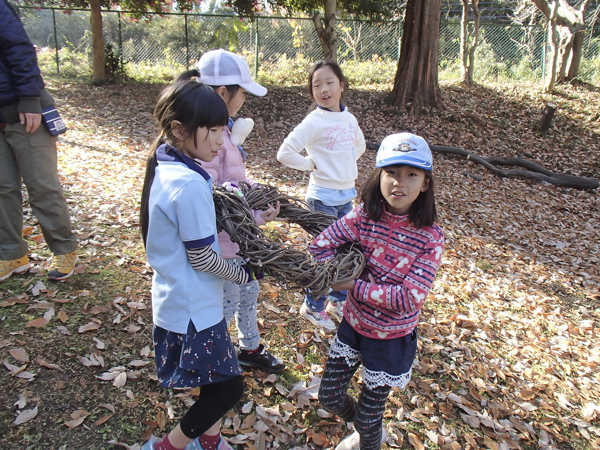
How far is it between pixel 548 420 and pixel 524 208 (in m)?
5.17

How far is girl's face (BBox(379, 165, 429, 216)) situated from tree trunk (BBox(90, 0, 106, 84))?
39.8 feet

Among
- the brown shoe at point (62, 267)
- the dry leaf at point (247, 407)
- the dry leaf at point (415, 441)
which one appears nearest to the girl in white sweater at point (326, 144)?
the dry leaf at point (247, 407)

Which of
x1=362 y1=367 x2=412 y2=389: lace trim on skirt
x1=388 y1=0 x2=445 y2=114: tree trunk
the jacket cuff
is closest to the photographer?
x1=362 y1=367 x2=412 y2=389: lace trim on skirt

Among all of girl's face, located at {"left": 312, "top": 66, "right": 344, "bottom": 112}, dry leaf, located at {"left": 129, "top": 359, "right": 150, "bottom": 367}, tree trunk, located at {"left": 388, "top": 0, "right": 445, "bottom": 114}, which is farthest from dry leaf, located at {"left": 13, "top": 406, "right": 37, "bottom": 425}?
tree trunk, located at {"left": 388, "top": 0, "right": 445, "bottom": 114}

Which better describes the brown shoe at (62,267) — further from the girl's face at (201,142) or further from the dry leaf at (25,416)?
the girl's face at (201,142)

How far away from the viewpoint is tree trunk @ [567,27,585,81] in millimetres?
12953

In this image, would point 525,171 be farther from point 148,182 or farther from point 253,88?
point 148,182

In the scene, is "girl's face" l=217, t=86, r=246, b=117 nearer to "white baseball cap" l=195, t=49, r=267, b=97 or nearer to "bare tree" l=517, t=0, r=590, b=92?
"white baseball cap" l=195, t=49, r=267, b=97

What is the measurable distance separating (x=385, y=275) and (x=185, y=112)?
1.22 m

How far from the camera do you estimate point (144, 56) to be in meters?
16.1

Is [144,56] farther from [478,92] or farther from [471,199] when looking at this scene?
[471,199]

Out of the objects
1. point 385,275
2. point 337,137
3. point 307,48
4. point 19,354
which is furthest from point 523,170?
point 307,48

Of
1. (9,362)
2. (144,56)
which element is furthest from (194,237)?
(144,56)

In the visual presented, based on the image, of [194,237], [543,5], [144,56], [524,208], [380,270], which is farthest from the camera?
[144,56]
